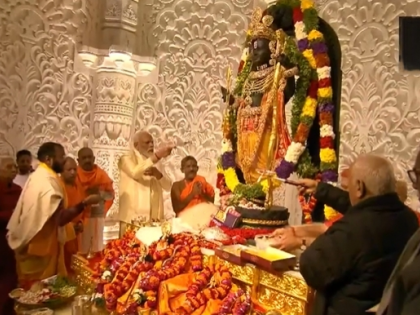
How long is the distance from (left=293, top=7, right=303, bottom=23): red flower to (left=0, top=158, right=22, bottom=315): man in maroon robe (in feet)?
8.84

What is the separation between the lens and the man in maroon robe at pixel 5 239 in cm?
417

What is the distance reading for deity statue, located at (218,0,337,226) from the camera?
3832mm

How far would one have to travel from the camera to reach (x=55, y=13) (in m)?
6.18

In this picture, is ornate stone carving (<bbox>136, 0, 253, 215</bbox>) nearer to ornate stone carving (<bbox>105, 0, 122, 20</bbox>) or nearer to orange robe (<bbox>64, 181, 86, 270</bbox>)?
ornate stone carving (<bbox>105, 0, 122, 20</bbox>)

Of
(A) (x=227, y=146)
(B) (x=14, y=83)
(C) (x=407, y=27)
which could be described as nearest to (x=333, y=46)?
→ (C) (x=407, y=27)

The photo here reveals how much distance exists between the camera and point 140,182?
5129 millimetres

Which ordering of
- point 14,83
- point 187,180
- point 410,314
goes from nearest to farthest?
point 410,314, point 187,180, point 14,83

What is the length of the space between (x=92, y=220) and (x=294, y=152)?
2105 mm

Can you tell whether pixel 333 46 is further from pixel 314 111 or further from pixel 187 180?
pixel 187 180

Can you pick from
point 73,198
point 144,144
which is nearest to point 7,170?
point 73,198

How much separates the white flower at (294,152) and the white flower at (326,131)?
0.18 meters

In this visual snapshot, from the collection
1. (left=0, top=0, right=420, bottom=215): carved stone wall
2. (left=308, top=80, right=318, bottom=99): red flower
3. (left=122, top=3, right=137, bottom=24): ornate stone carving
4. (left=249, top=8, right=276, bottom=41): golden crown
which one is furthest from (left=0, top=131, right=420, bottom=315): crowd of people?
(left=122, top=3, right=137, bottom=24): ornate stone carving

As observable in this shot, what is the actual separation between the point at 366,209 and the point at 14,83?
5008 millimetres

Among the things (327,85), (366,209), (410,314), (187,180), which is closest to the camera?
(410,314)
